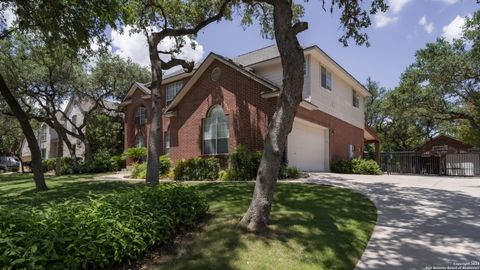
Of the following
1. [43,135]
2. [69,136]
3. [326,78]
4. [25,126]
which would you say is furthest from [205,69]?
[43,135]

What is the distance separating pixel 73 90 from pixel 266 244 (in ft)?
99.9

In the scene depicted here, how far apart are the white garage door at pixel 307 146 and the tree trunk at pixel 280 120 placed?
1130cm

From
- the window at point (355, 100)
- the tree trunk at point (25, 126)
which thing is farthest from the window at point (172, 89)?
the tree trunk at point (25, 126)

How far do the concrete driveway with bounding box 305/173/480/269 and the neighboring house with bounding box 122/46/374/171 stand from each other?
785cm

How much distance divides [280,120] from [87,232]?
149 inches

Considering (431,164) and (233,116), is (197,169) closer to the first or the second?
(233,116)

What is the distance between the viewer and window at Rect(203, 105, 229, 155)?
62.1 feet

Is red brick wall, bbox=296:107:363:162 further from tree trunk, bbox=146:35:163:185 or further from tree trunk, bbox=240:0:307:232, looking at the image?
tree trunk, bbox=240:0:307:232

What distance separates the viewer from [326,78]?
834 inches

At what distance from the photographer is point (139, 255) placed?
17.8 ft

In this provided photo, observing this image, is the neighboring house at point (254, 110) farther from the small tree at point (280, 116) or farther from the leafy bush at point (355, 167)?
the small tree at point (280, 116)

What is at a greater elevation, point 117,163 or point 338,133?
point 338,133

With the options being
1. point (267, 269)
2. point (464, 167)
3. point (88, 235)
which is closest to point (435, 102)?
point (464, 167)

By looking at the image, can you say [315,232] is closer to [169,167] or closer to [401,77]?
[169,167]
